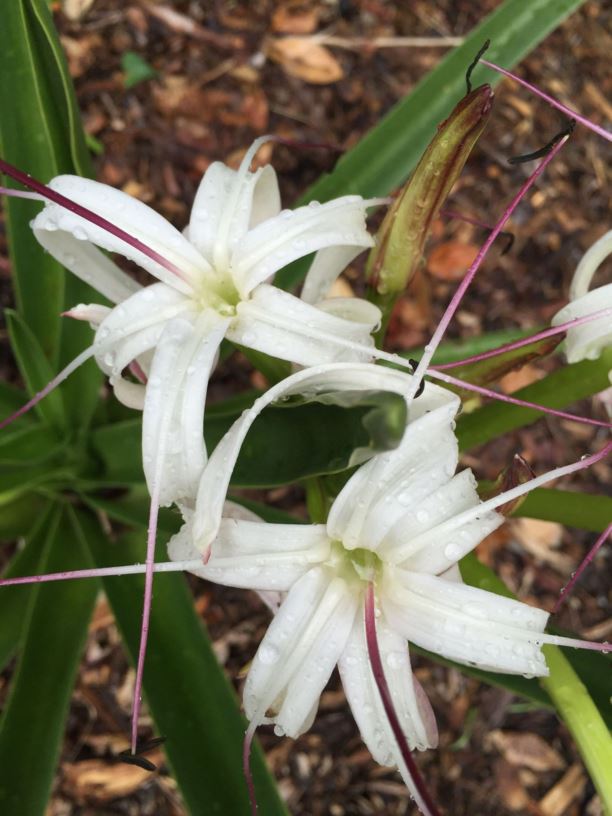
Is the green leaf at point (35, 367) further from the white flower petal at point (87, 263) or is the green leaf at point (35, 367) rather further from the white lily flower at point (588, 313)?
the white lily flower at point (588, 313)

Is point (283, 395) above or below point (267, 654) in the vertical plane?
above

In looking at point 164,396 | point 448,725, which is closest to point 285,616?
point 164,396

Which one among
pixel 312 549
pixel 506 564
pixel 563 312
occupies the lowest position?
pixel 312 549

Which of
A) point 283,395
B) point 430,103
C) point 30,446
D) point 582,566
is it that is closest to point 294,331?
point 283,395

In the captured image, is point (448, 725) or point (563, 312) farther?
point (448, 725)

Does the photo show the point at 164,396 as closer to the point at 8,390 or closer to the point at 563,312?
the point at 563,312

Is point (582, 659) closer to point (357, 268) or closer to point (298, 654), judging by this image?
point (298, 654)

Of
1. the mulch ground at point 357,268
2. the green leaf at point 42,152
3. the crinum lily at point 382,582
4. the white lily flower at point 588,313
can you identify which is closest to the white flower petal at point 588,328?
the white lily flower at point 588,313

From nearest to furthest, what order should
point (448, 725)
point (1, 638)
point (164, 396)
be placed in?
point (164, 396)
point (1, 638)
point (448, 725)
